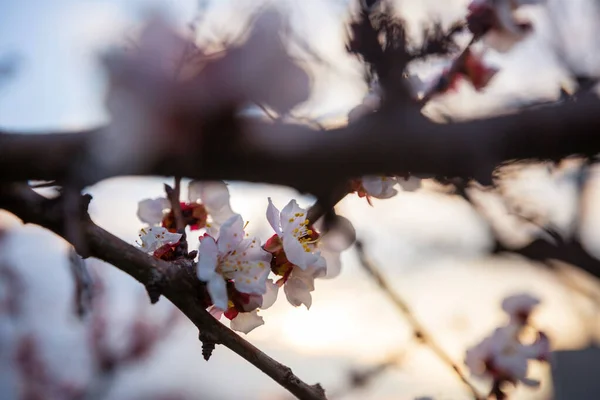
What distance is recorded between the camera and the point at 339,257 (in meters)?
0.88

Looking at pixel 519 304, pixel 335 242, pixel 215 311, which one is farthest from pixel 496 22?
pixel 519 304

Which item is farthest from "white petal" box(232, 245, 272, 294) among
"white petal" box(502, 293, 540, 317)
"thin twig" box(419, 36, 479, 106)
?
"white petal" box(502, 293, 540, 317)

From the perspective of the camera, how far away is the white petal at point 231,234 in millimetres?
710

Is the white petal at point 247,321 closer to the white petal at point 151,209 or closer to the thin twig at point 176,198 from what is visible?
the thin twig at point 176,198

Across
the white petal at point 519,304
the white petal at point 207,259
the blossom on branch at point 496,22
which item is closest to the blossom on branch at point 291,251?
the white petal at point 207,259

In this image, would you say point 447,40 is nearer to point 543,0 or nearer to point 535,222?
point 543,0

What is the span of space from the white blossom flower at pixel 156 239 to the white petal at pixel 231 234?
2.5 inches

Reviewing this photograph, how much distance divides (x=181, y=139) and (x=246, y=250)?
295 millimetres

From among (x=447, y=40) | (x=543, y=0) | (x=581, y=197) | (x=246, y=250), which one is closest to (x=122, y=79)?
(x=246, y=250)

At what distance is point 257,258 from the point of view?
0.75 metres

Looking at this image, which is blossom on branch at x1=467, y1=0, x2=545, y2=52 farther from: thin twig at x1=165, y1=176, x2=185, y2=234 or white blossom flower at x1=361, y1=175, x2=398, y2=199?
thin twig at x1=165, y1=176, x2=185, y2=234

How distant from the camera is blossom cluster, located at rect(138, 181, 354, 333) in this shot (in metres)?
0.69

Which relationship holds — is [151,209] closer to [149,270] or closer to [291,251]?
[291,251]

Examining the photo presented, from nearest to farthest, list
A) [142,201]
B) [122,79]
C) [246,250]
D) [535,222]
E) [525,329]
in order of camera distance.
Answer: [122,79], [246,250], [142,201], [535,222], [525,329]
